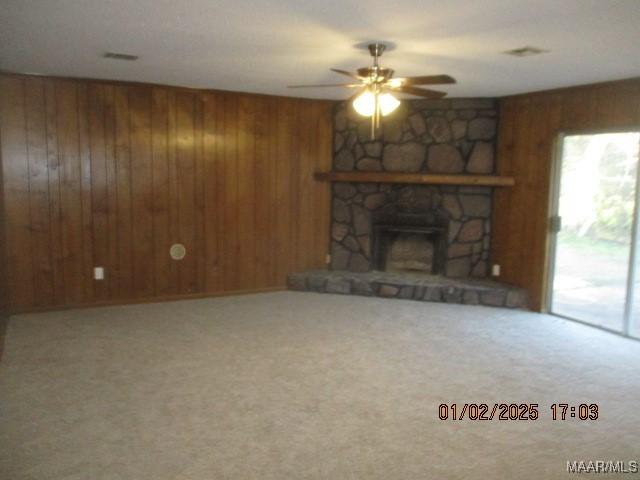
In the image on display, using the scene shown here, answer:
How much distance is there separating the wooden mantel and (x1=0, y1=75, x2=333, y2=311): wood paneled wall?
11.5 inches

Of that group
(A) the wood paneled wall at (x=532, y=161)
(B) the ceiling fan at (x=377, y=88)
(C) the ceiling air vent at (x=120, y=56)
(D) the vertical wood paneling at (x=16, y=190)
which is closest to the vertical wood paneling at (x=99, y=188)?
(D) the vertical wood paneling at (x=16, y=190)

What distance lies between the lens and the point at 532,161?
5699mm

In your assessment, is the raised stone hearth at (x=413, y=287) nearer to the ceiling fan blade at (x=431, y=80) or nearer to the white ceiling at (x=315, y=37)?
the white ceiling at (x=315, y=37)

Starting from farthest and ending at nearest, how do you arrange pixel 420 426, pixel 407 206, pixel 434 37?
pixel 407 206 < pixel 434 37 < pixel 420 426

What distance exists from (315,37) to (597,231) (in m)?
3.48

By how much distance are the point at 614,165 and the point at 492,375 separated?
2.53 m

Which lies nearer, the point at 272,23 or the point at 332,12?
the point at 332,12

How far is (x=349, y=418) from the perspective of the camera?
316 cm

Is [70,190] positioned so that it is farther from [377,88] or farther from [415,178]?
[415,178]

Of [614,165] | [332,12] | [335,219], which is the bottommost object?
[335,219]

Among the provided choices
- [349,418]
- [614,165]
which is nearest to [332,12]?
[349,418]

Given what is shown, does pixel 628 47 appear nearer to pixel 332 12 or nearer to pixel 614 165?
pixel 614 165
